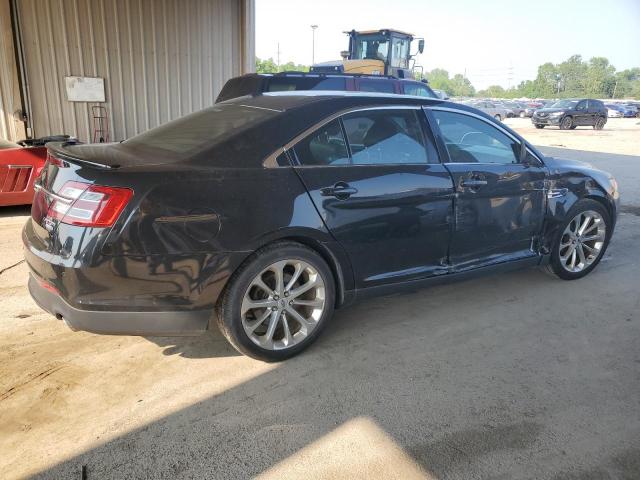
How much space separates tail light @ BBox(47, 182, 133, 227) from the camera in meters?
2.54

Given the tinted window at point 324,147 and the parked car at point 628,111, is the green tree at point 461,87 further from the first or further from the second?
the tinted window at point 324,147

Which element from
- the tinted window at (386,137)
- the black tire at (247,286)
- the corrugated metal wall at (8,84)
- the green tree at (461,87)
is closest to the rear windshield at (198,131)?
the tinted window at (386,137)

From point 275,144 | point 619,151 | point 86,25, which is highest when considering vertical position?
point 86,25

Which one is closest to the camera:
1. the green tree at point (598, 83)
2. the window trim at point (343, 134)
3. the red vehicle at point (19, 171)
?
the window trim at point (343, 134)

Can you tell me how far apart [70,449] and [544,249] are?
12.2 feet

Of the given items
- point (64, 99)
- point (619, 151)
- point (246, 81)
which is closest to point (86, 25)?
point (64, 99)

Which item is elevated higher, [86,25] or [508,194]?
[86,25]

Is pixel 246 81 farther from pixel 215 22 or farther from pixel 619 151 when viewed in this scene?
pixel 619 151

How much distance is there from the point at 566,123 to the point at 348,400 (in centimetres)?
3007

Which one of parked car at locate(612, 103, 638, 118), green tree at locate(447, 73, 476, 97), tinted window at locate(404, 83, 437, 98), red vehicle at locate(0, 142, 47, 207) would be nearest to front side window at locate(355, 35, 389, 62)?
tinted window at locate(404, 83, 437, 98)

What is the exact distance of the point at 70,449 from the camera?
2.34m

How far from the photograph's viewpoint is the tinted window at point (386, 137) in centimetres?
331

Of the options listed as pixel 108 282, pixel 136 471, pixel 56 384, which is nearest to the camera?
pixel 136 471

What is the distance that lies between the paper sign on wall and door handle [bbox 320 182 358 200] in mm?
8292
